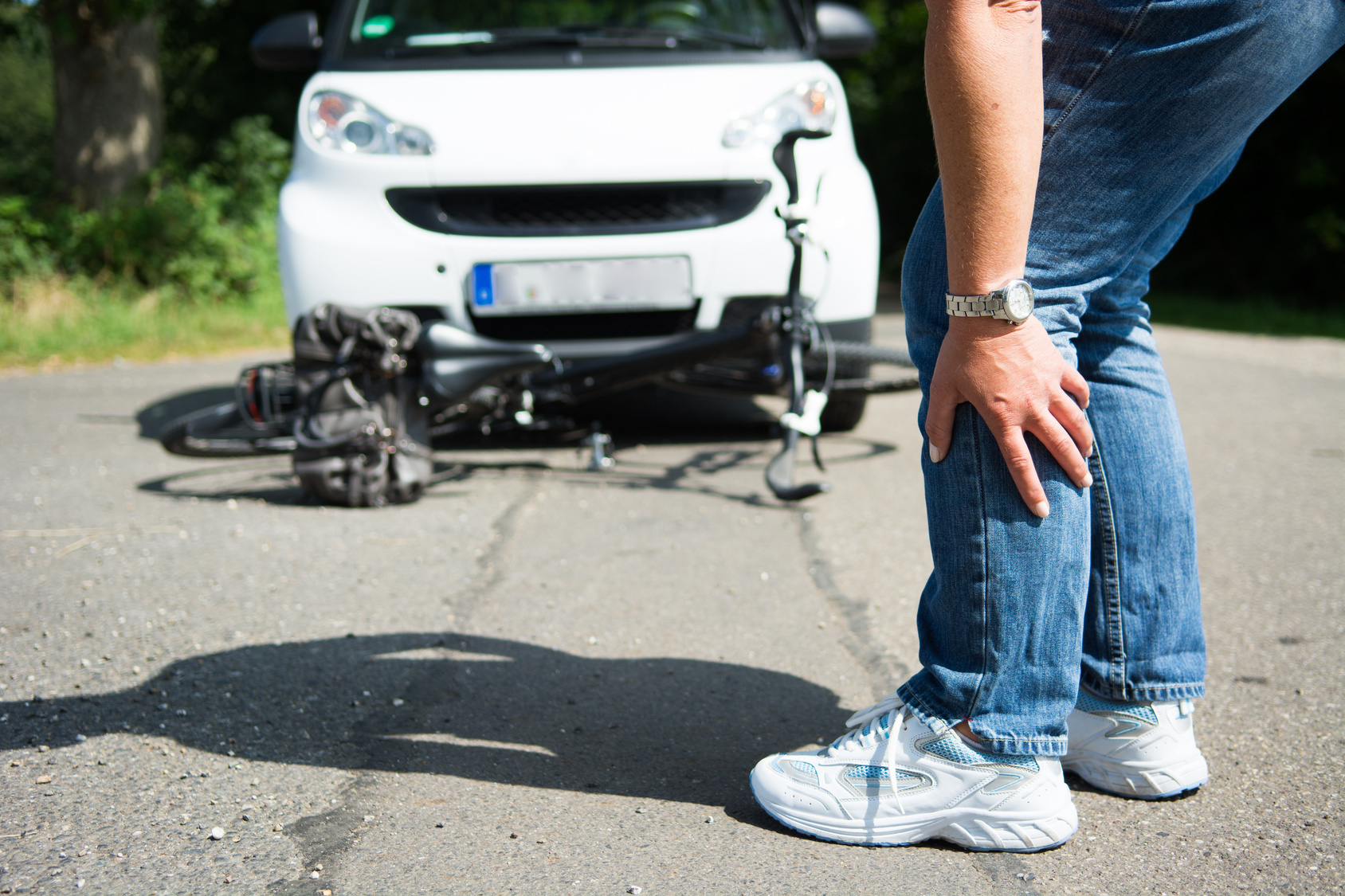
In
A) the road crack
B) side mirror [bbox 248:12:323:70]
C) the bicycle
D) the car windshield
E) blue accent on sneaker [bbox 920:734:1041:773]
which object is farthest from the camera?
side mirror [bbox 248:12:323:70]

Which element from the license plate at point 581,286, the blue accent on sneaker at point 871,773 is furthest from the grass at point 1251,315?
the blue accent on sneaker at point 871,773

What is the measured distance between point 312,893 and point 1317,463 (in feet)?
12.0

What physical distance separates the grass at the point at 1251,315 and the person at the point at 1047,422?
6.71m

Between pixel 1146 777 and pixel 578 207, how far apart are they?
264 cm

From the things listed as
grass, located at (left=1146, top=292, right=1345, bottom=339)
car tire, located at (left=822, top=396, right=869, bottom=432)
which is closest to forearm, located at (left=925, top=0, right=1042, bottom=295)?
car tire, located at (left=822, top=396, right=869, bottom=432)

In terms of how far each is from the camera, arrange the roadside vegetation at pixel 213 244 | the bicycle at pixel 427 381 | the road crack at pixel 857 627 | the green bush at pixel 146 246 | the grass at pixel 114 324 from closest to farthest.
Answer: the road crack at pixel 857 627 → the bicycle at pixel 427 381 → the grass at pixel 114 324 → the roadside vegetation at pixel 213 244 → the green bush at pixel 146 246

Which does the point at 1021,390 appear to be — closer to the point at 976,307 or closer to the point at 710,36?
the point at 976,307

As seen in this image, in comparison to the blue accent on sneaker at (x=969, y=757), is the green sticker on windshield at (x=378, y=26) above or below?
above

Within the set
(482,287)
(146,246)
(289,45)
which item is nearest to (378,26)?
(289,45)

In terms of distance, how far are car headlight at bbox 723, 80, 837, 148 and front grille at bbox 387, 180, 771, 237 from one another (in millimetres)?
154

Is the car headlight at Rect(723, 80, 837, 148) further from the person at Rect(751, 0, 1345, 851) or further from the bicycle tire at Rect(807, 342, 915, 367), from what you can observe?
the person at Rect(751, 0, 1345, 851)

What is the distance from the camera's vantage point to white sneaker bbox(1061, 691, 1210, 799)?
172cm

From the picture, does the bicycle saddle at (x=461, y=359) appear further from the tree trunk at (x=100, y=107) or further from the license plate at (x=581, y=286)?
the tree trunk at (x=100, y=107)

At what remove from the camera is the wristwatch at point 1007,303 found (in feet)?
4.50
